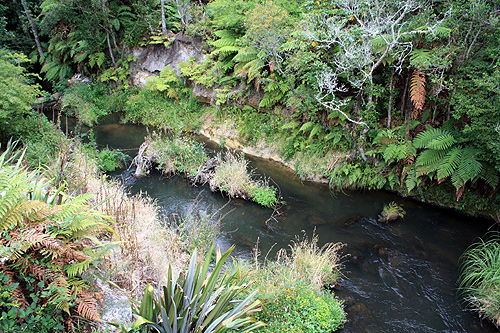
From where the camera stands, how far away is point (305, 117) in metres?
9.34

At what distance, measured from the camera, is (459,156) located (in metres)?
6.43

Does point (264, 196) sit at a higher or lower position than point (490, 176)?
lower

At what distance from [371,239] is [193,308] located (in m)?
4.50

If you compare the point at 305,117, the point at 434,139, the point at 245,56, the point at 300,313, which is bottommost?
the point at 300,313

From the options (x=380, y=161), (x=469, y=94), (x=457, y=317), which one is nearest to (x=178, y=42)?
(x=380, y=161)

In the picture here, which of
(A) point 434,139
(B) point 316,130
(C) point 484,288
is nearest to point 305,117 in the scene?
(B) point 316,130

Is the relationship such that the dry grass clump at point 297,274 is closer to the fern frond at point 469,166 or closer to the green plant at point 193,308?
the green plant at point 193,308

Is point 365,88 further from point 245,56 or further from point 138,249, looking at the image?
point 138,249

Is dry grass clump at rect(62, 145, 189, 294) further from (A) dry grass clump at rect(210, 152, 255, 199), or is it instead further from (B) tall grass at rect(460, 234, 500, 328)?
(B) tall grass at rect(460, 234, 500, 328)

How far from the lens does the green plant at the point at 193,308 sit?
9.36ft

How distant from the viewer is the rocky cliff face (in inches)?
545

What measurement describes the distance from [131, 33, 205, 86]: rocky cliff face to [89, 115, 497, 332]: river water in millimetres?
7494

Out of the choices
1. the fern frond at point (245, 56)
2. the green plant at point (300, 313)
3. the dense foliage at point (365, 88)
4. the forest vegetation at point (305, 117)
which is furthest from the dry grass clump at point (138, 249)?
the fern frond at point (245, 56)

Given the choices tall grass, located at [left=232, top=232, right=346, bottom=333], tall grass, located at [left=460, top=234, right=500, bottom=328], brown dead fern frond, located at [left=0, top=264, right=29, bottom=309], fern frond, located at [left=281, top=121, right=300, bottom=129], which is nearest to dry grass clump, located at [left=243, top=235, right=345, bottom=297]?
tall grass, located at [left=232, top=232, right=346, bottom=333]
